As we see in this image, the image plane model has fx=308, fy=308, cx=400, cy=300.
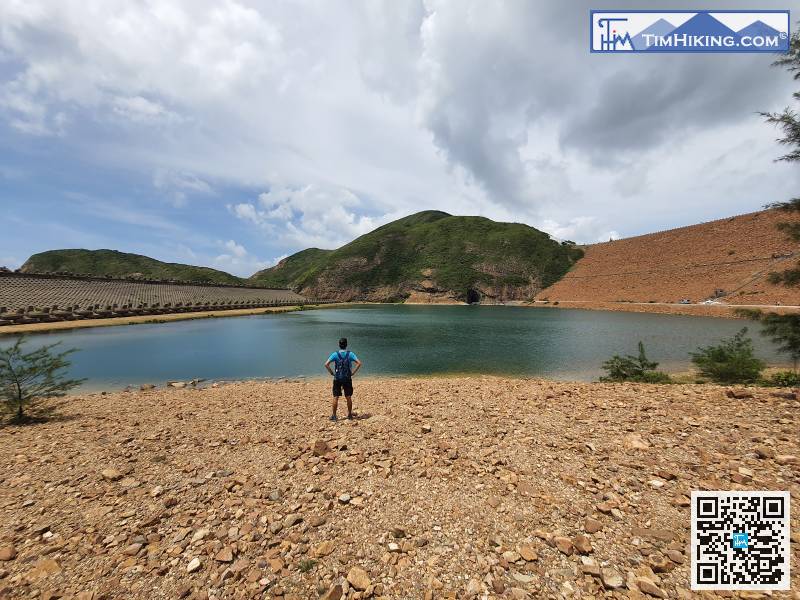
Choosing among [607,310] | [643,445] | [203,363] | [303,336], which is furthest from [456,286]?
[643,445]

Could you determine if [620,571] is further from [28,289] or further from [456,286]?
[456,286]

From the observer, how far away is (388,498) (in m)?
5.48

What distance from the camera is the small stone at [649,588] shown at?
3368mm

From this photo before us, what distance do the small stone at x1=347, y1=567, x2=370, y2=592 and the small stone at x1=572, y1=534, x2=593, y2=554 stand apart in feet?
9.13

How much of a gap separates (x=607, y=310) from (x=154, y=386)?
87.2 meters

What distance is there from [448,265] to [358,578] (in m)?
143

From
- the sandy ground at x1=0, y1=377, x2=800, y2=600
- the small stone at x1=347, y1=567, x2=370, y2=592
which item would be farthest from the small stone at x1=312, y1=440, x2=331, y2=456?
the small stone at x1=347, y1=567, x2=370, y2=592

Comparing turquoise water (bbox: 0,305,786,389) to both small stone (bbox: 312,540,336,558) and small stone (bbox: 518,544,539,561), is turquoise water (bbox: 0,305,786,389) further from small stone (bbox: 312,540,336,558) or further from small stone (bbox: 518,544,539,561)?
small stone (bbox: 518,544,539,561)

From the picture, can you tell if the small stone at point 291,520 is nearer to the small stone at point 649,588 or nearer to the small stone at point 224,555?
the small stone at point 224,555

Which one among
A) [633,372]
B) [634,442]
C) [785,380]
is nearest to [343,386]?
[634,442]

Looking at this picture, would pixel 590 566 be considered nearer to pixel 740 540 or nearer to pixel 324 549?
pixel 740 540

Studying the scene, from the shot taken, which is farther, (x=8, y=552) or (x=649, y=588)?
(x=8, y=552)

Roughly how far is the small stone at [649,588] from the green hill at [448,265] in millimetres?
128150

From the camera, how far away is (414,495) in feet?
18.2
